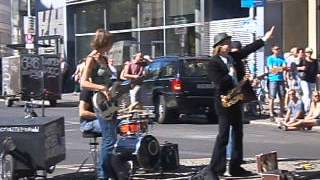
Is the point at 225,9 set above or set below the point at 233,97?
above

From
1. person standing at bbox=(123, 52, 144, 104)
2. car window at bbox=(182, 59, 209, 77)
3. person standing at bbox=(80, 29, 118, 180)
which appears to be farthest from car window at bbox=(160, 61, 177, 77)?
person standing at bbox=(80, 29, 118, 180)

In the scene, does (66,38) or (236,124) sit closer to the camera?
(236,124)

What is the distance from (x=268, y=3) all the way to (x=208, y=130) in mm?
8684

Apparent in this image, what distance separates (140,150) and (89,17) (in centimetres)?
2807

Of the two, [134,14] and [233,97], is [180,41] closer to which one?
[134,14]

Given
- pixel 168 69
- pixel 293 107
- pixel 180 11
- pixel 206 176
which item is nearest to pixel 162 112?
pixel 168 69

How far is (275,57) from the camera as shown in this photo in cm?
1900

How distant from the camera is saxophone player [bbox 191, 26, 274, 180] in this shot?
28.5 ft

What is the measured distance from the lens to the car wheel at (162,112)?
18.2 meters

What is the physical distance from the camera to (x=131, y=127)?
9.63 metres

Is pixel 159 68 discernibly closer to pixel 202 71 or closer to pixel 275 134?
pixel 202 71

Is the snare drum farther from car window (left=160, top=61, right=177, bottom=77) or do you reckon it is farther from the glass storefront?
the glass storefront

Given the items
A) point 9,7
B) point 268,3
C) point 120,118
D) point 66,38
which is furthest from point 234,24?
point 9,7

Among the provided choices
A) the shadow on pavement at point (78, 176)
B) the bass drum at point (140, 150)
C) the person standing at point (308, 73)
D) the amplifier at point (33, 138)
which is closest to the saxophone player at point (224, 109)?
the bass drum at point (140, 150)
